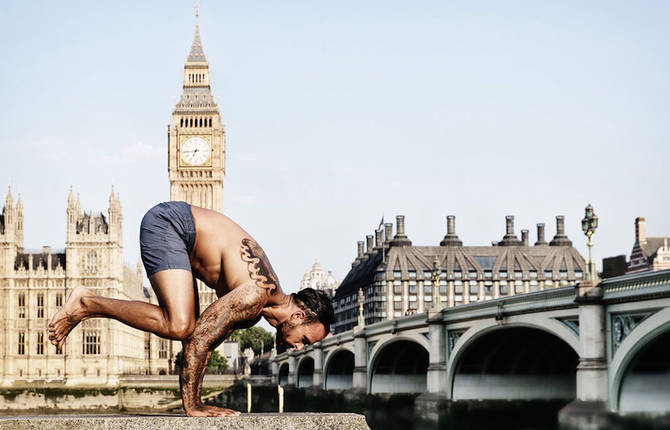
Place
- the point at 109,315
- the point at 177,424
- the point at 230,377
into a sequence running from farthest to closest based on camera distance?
the point at 230,377 → the point at 109,315 → the point at 177,424

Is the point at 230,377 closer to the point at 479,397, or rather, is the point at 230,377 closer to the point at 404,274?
the point at 404,274

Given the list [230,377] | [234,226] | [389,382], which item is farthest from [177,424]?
[230,377]

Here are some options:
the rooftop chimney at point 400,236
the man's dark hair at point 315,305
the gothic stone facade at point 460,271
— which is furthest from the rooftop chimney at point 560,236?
→ the man's dark hair at point 315,305

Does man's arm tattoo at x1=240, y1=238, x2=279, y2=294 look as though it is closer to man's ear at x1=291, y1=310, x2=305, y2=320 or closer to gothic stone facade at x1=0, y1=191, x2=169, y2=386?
man's ear at x1=291, y1=310, x2=305, y2=320

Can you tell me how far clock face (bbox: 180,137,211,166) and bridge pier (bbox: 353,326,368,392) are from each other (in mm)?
60569

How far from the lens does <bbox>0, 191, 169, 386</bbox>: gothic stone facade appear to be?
88812 mm

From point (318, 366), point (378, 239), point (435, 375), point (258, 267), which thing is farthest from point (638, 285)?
point (378, 239)

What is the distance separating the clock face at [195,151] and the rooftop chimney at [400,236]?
22674 mm

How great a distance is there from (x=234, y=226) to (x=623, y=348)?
68.5 feet

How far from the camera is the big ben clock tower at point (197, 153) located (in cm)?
11200

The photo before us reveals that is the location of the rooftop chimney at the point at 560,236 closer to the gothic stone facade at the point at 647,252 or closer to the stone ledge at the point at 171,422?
the gothic stone facade at the point at 647,252

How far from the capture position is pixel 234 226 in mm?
6535

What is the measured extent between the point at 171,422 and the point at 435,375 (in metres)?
35.0

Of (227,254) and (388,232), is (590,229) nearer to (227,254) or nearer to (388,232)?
(227,254)
